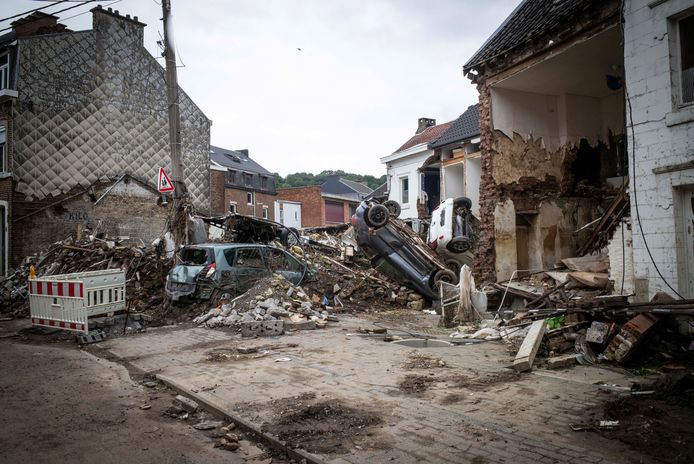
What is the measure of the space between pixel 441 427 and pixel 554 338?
11.2 ft

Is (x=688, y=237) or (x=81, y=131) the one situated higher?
(x=81, y=131)

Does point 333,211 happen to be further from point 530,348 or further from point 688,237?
point 530,348

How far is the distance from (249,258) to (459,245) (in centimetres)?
605

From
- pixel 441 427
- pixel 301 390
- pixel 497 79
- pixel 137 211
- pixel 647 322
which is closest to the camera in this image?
pixel 441 427

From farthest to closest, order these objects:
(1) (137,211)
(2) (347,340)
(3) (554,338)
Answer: (1) (137,211) → (2) (347,340) → (3) (554,338)

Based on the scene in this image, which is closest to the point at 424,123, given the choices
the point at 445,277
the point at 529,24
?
the point at 445,277

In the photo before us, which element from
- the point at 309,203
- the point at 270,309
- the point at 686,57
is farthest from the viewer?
the point at 309,203

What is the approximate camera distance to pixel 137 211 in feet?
66.3

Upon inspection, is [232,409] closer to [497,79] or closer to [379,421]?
[379,421]

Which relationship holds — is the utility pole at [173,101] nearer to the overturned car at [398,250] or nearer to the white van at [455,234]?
the overturned car at [398,250]

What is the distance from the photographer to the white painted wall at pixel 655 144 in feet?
22.6

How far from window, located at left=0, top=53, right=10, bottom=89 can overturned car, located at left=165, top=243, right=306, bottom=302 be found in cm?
1212

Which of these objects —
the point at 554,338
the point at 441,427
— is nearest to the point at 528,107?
the point at 554,338

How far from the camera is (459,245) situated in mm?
13656
